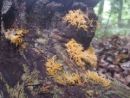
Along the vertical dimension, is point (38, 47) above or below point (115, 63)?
above

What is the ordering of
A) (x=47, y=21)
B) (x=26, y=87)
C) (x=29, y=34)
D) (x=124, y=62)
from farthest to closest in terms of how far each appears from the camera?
(x=124, y=62)
(x=47, y=21)
(x=29, y=34)
(x=26, y=87)

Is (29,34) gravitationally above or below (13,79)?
above

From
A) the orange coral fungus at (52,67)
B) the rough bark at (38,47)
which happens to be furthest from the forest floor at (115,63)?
the orange coral fungus at (52,67)

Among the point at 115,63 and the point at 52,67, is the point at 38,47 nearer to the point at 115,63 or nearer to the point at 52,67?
the point at 52,67

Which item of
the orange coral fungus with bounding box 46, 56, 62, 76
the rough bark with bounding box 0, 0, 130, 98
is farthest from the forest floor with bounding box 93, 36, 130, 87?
the orange coral fungus with bounding box 46, 56, 62, 76

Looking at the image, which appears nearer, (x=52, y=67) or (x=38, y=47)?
(x=52, y=67)

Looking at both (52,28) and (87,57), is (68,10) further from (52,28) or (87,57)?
(87,57)

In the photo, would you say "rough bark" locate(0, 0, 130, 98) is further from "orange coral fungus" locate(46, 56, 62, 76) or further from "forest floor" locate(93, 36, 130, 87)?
"forest floor" locate(93, 36, 130, 87)

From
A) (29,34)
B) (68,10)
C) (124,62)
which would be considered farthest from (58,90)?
(124,62)

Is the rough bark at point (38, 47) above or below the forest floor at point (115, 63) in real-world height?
above

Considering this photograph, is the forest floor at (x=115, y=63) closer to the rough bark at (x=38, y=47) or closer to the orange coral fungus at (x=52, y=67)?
the rough bark at (x=38, y=47)

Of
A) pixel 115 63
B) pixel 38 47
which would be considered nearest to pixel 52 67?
pixel 38 47
